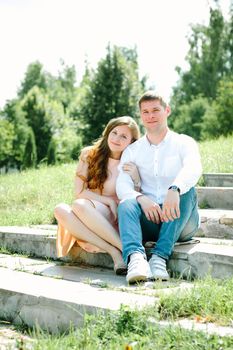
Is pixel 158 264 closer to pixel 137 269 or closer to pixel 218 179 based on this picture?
pixel 137 269

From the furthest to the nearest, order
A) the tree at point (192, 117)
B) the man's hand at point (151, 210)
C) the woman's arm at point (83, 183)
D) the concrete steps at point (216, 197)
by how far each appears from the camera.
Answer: the tree at point (192, 117)
the concrete steps at point (216, 197)
the woman's arm at point (83, 183)
the man's hand at point (151, 210)

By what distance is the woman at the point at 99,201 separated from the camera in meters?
3.96

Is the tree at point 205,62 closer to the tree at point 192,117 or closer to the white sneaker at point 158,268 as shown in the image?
the tree at point 192,117

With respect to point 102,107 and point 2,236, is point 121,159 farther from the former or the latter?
point 102,107

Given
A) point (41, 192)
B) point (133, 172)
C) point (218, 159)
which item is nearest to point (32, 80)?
point (41, 192)

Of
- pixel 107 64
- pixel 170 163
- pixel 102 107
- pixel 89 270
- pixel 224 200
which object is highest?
pixel 107 64

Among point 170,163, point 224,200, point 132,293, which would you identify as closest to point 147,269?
point 132,293

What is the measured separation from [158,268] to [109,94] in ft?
73.0

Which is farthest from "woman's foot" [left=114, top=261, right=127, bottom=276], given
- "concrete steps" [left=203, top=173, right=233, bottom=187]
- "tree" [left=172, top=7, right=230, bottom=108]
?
"tree" [left=172, top=7, right=230, bottom=108]

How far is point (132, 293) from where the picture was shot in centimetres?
309

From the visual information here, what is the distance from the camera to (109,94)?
2520cm

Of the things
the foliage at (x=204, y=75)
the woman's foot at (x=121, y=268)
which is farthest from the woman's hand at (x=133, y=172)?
the foliage at (x=204, y=75)

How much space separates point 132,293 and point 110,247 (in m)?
0.85

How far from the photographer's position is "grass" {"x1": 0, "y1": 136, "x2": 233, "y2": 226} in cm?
591
